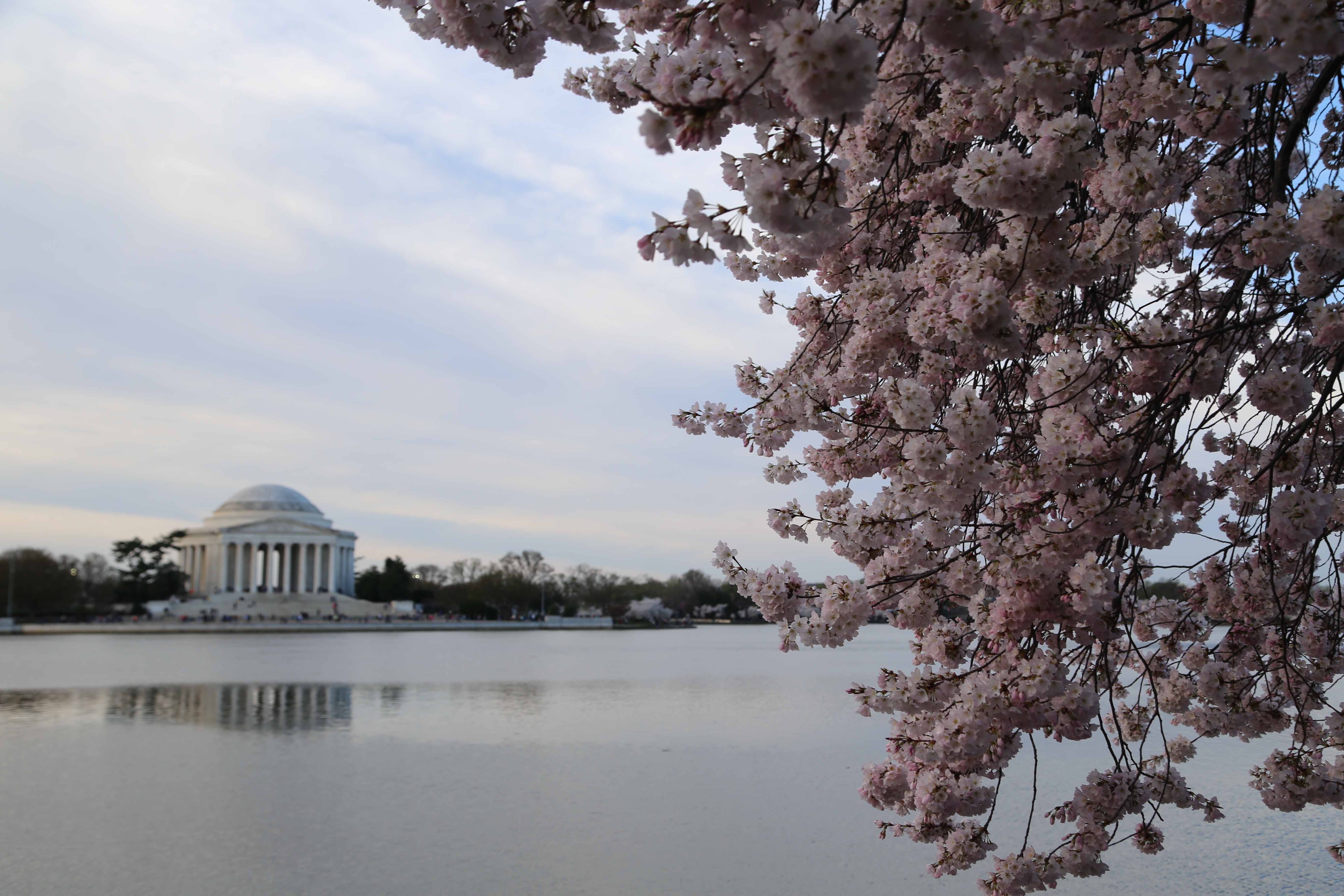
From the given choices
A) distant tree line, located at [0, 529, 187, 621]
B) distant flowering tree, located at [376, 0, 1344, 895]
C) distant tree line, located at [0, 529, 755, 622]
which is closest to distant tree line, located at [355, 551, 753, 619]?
distant tree line, located at [0, 529, 755, 622]

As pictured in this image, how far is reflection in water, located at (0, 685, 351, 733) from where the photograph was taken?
19062mm

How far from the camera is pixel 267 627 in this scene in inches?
2906

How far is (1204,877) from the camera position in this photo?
29.5 ft

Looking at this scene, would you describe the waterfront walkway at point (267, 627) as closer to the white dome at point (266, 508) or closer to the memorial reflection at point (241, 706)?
the white dome at point (266, 508)

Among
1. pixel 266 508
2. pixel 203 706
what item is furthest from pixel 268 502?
pixel 203 706

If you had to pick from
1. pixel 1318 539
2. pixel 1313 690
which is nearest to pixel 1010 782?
pixel 1313 690

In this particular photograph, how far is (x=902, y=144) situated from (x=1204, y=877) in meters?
7.62

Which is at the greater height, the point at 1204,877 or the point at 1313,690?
the point at 1313,690

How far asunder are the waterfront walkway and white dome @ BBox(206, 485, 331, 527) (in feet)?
91.8

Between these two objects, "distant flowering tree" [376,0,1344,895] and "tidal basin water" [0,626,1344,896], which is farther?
"tidal basin water" [0,626,1344,896]

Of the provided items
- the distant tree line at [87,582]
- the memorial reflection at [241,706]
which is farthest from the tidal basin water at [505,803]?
the distant tree line at [87,582]

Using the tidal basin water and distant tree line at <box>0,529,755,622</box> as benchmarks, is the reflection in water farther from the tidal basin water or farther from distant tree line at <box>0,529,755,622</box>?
distant tree line at <box>0,529,755,622</box>

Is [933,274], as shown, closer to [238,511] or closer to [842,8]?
[842,8]

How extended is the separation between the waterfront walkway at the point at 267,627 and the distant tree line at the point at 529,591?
4.81 metres
